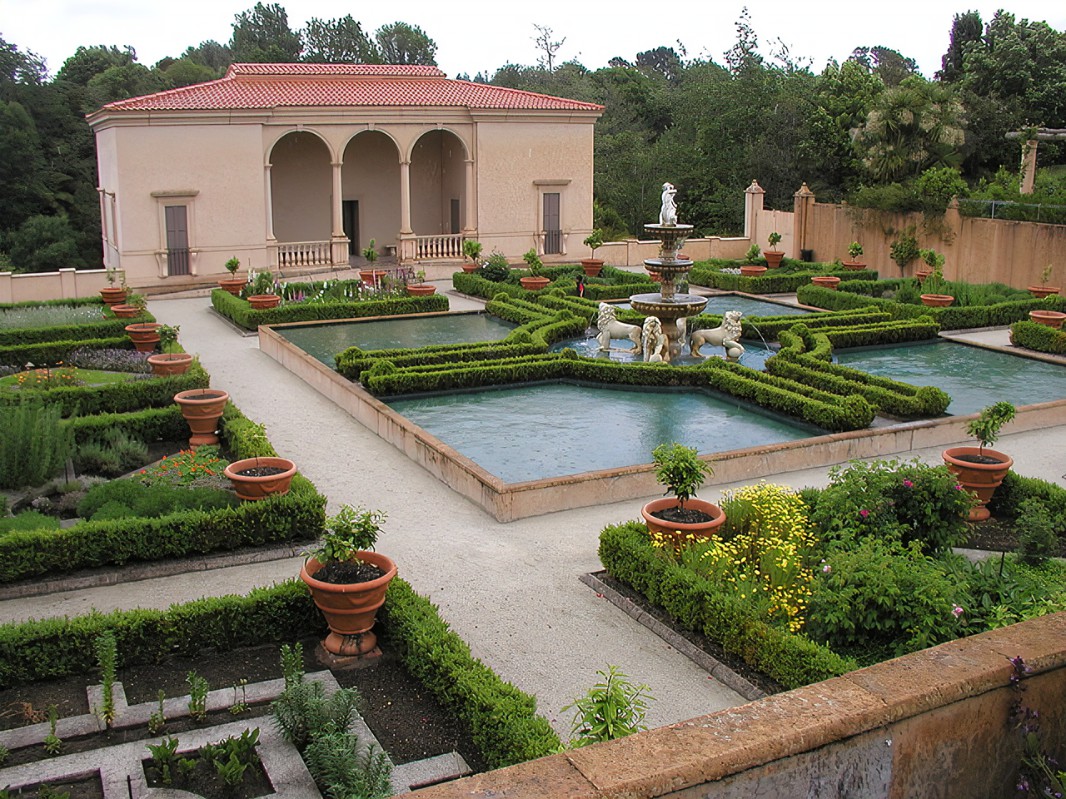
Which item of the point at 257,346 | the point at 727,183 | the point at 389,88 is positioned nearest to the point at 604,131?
the point at 727,183

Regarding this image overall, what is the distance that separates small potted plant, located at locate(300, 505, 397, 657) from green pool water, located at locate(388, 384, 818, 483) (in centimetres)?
431

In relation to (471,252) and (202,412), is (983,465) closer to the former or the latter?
(202,412)

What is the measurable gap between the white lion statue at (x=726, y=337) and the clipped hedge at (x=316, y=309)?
7352 mm

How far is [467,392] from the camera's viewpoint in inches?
663

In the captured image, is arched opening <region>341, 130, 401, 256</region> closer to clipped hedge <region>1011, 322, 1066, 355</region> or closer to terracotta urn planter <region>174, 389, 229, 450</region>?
clipped hedge <region>1011, 322, 1066, 355</region>

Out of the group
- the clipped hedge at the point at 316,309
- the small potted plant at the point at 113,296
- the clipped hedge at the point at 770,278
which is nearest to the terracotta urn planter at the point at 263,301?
the clipped hedge at the point at 316,309

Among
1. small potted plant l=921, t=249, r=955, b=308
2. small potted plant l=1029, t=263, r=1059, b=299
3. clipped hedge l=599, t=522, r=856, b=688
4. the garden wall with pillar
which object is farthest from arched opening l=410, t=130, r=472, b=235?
→ the garden wall with pillar

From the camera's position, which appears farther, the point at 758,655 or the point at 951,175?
the point at 951,175

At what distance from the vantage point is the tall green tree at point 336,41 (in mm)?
67188

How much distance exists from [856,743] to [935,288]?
22762mm

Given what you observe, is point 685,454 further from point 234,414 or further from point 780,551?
point 234,414

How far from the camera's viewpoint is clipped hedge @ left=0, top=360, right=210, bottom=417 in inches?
555

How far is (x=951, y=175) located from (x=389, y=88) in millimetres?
16779

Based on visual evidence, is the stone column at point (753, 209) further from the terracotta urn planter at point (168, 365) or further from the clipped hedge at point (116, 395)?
the clipped hedge at point (116, 395)
